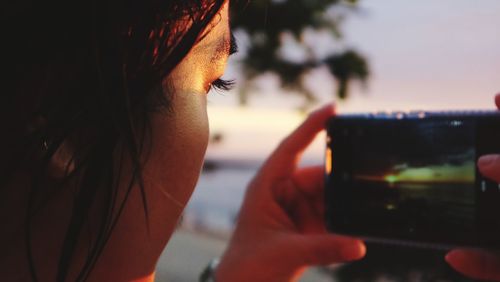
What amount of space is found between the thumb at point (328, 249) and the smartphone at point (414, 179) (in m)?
0.04

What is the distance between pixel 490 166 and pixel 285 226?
19.3 inches

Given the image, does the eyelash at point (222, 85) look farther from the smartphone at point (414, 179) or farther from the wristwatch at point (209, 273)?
the wristwatch at point (209, 273)

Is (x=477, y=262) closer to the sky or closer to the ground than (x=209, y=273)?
closer to the sky

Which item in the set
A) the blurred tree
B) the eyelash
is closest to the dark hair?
the eyelash

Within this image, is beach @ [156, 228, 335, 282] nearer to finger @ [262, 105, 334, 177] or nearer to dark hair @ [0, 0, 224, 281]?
finger @ [262, 105, 334, 177]

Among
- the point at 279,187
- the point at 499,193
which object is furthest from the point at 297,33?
the point at 499,193

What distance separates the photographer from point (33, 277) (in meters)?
0.71

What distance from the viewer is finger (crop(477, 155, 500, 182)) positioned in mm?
1013

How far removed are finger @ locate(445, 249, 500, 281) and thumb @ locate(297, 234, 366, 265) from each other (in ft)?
0.71

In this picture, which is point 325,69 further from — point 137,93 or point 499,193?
point 137,93

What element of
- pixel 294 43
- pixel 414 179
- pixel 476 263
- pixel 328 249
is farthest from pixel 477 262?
pixel 294 43

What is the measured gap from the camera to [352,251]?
125 cm

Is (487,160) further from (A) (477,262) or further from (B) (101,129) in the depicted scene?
(B) (101,129)

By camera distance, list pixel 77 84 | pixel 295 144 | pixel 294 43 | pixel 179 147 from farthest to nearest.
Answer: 1. pixel 294 43
2. pixel 295 144
3. pixel 179 147
4. pixel 77 84
